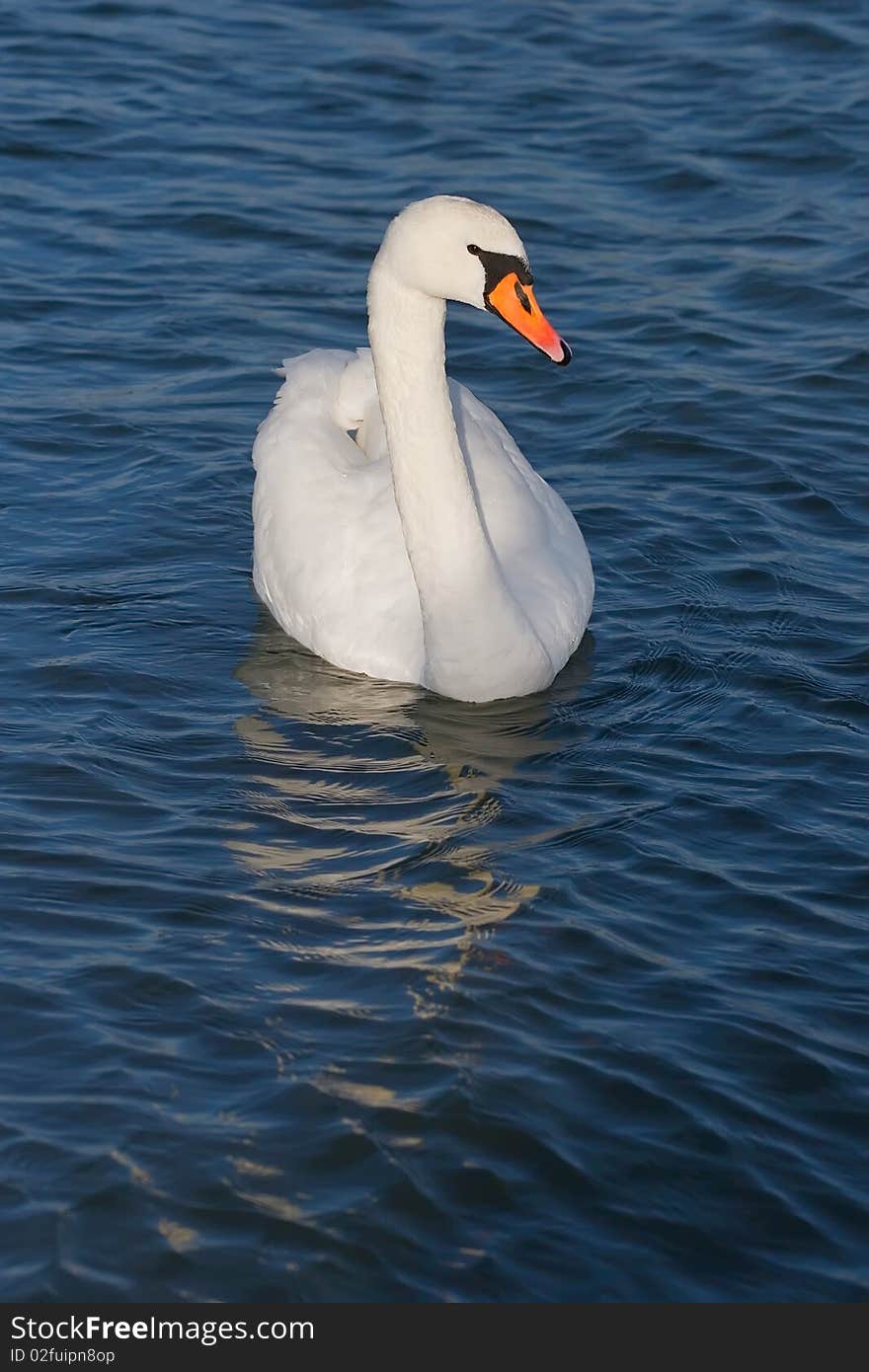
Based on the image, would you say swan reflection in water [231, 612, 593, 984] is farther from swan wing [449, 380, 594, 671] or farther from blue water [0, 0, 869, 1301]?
swan wing [449, 380, 594, 671]

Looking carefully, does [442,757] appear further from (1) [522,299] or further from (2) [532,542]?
(1) [522,299]

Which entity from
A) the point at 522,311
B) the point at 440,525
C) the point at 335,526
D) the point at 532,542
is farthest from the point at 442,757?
the point at 522,311

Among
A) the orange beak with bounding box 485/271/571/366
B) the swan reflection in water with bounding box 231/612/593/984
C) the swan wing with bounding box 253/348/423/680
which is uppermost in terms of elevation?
the orange beak with bounding box 485/271/571/366

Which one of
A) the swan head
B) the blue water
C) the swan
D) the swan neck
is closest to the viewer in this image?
the blue water

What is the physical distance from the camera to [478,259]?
7734 mm

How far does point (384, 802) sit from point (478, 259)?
77.4 inches

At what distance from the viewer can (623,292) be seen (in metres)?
12.6

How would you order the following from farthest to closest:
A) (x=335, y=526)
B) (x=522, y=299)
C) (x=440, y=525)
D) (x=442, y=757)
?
1. (x=335, y=526)
2. (x=440, y=525)
3. (x=442, y=757)
4. (x=522, y=299)

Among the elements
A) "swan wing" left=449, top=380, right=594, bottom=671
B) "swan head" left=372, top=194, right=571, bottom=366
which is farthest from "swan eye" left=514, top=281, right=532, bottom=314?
"swan wing" left=449, top=380, right=594, bottom=671

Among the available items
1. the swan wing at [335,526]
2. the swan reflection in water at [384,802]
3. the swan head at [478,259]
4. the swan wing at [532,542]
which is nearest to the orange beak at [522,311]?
the swan head at [478,259]

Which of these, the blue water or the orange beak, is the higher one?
the orange beak

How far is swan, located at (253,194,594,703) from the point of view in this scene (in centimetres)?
782

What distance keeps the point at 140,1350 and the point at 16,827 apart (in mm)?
2626

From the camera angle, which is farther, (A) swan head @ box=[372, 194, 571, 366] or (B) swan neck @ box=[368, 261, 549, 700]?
(B) swan neck @ box=[368, 261, 549, 700]
